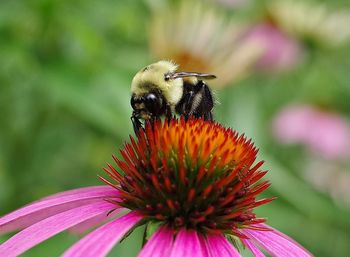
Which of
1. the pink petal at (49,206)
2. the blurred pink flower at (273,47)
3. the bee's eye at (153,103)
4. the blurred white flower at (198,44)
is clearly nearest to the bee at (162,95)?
the bee's eye at (153,103)

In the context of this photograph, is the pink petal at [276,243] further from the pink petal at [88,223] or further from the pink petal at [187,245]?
the pink petal at [88,223]

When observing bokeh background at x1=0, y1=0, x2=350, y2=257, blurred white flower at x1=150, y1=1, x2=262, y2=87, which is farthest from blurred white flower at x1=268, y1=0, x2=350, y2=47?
blurred white flower at x1=150, y1=1, x2=262, y2=87

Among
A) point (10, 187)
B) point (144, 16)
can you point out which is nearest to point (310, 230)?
point (144, 16)

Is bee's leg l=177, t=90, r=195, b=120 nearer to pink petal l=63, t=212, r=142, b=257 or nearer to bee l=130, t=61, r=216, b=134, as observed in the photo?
bee l=130, t=61, r=216, b=134

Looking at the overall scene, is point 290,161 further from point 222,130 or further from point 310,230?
point 222,130

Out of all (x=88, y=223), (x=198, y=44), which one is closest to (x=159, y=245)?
(x=88, y=223)

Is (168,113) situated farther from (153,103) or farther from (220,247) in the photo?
(220,247)
